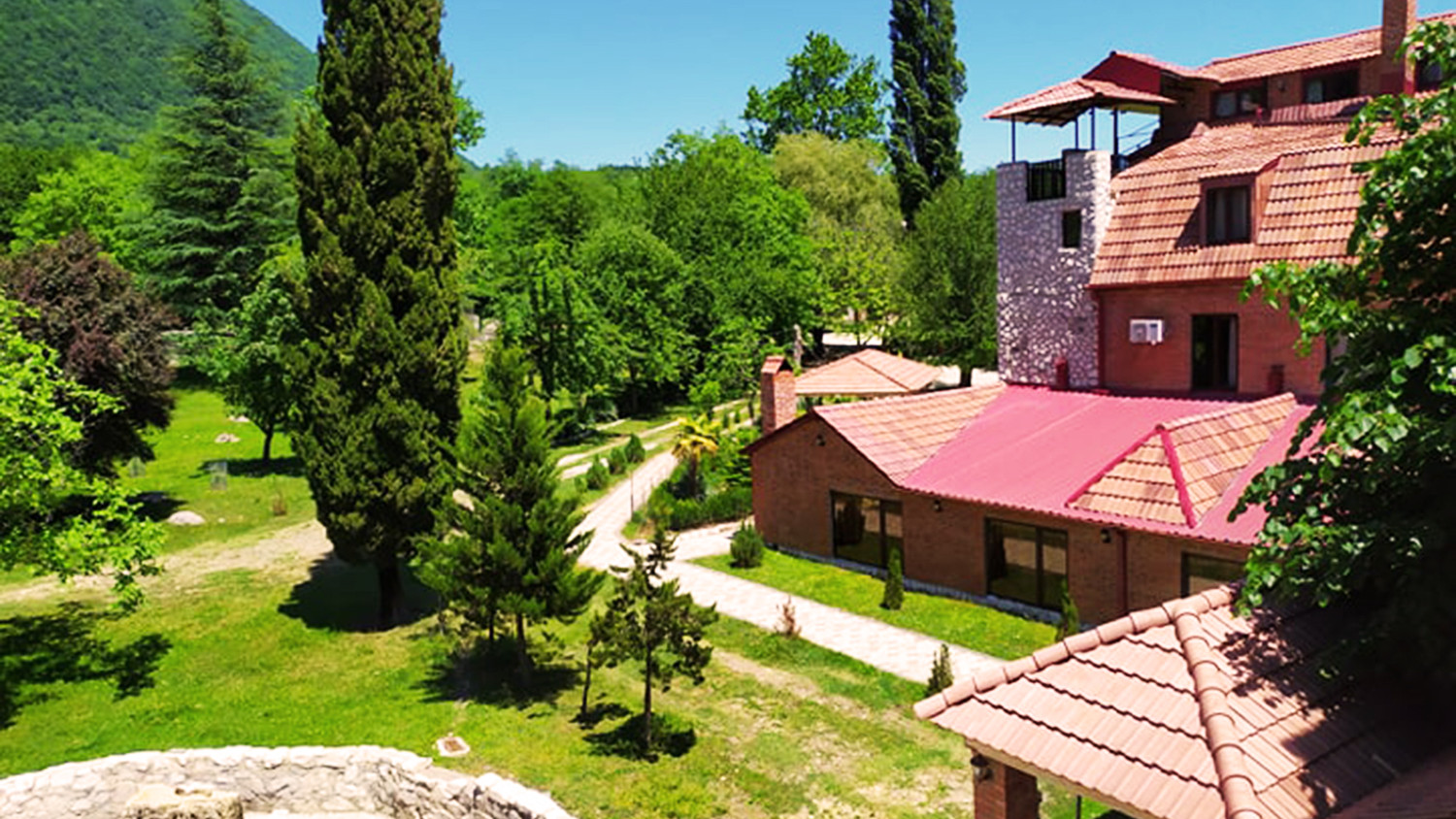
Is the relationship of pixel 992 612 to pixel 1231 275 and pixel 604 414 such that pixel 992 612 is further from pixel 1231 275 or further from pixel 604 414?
pixel 604 414

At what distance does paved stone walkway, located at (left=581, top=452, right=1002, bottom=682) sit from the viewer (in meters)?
19.3

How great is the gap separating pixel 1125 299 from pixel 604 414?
98.3 ft

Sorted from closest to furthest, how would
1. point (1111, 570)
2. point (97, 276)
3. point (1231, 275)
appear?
point (1111, 570)
point (1231, 275)
point (97, 276)

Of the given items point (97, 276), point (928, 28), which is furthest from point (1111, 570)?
point (928, 28)

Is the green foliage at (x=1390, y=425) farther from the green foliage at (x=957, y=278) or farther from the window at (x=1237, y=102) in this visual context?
the green foliage at (x=957, y=278)

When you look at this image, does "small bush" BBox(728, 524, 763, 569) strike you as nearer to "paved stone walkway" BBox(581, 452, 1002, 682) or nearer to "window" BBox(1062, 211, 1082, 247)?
"paved stone walkway" BBox(581, 452, 1002, 682)

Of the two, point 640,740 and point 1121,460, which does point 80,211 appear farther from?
point 1121,460

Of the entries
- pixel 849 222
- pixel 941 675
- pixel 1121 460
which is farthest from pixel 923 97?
pixel 941 675

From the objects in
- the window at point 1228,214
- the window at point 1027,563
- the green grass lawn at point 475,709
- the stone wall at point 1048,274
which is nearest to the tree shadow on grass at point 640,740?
the green grass lawn at point 475,709

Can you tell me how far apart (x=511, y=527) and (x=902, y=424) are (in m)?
11.8

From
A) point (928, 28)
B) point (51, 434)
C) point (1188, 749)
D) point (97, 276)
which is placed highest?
point (928, 28)

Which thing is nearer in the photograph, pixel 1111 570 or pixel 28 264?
pixel 1111 570

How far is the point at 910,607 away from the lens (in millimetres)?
22344

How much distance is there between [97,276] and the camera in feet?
90.9
